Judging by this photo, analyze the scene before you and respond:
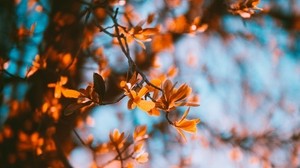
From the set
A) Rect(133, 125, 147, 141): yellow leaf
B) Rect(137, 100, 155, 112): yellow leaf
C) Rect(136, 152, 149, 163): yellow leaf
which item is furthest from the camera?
Rect(133, 125, 147, 141): yellow leaf

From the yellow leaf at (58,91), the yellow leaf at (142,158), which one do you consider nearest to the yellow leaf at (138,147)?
the yellow leaf at (142,158)

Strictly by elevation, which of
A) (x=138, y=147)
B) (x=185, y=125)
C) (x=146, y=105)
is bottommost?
(x=138, y=147)

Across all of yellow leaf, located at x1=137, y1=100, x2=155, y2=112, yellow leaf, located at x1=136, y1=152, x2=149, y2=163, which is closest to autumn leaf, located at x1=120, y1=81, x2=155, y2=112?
yellow leaf, located at x1=137, y1=100, x2=155, y2=112

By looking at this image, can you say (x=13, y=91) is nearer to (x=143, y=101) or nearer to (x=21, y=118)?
(x=21, y=118)

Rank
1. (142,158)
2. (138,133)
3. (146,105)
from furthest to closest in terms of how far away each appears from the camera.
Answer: (138,133)
(142,158)
(146,105)

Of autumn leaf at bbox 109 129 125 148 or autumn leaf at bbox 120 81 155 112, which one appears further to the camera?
autumn leaf at bbox 109 129 125 148

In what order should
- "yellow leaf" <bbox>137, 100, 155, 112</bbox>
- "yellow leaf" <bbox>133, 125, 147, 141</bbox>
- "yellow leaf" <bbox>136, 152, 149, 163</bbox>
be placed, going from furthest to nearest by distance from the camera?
"yellow leaf" <bbox>133, 125, 147, 141</bbox> → "yellow leaf" <bbox>136, 152, 149, 163</bbox> → "yellow leaf" <bbox>137, 100, 155, 112</bbox>

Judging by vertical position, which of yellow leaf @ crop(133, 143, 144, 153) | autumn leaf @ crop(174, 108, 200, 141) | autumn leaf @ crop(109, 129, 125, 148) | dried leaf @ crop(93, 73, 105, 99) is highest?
dried leaf @ crop(93, 73, 105, 99)

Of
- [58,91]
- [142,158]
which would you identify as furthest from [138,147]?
[58,91]

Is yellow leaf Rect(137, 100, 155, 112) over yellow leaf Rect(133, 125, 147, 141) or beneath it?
over

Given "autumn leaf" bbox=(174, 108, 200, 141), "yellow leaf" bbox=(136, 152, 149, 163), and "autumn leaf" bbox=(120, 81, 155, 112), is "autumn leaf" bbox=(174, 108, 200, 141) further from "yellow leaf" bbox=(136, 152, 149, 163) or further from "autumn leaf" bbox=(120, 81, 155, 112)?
"yellow leaf" bbox=(136, 152, 149, 163)

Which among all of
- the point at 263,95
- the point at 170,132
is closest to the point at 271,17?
the point at 263,95

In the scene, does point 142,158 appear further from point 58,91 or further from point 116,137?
point 58,91

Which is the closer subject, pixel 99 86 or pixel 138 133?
pixel 99 86
